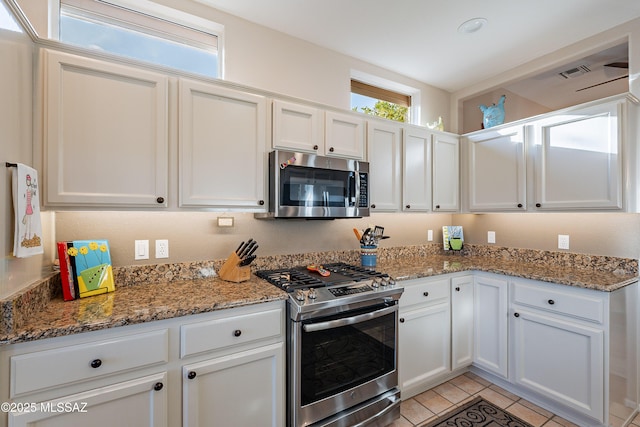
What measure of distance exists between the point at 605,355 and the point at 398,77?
266cm

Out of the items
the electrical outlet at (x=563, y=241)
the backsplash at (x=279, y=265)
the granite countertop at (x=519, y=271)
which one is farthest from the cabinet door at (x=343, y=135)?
the electrical outlet at (x=563, y=241)

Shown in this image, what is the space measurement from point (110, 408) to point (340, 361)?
3.63ft

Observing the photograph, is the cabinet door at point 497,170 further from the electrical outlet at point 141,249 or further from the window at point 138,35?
the electrical outlet at point 141,249

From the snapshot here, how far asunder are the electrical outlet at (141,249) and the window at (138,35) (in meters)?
1.05

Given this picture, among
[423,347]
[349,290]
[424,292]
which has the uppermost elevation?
[349,290]

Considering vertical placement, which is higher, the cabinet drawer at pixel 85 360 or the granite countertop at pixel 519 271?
the granite countertop at pixel 519 271

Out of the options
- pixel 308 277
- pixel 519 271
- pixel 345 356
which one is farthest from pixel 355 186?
pixel 519 271

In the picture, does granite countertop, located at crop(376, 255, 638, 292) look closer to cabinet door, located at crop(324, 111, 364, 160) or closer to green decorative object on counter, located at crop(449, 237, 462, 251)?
green decorative object on counter, located at crop(449, 237, 462, 251)

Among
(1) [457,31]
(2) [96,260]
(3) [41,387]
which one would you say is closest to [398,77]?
(1) [457,31]

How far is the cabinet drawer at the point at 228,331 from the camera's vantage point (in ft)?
4.42

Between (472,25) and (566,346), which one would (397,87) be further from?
(566,346)

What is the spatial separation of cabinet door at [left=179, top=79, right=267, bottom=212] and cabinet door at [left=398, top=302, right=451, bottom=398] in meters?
1.34

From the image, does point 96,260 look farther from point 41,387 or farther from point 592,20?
point 592,20

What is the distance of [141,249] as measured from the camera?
71.2 inches
